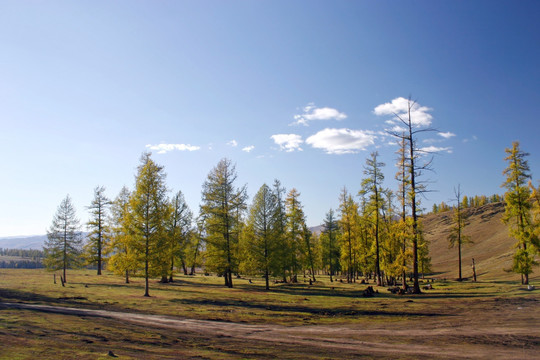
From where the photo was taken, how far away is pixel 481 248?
326ft

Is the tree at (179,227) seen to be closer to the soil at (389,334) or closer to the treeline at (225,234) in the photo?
the treeline at (225,234)

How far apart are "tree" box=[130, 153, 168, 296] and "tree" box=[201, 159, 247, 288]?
27.8ft

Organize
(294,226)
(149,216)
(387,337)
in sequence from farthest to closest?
(294,226)
(149,216)
(387,337)

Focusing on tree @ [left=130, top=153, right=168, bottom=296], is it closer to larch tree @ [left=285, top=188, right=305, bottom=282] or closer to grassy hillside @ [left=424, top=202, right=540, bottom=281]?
larch tree @ [left=285, top=188, right=305, bottom=282]

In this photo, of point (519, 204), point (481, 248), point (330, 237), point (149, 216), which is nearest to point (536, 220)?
point (519, 204)

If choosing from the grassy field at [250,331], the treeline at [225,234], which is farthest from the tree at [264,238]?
the grassy field at [250,331]

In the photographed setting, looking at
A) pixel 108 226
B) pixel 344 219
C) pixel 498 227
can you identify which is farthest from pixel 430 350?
pixel 498 227

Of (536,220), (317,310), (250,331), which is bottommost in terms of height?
(317,310)

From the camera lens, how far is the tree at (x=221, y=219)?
1548 inches

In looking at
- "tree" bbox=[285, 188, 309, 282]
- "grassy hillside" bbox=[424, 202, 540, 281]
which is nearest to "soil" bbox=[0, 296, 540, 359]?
"tree" bbox=[285, 188, 309, 282]

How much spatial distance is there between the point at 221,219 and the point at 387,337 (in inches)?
1168

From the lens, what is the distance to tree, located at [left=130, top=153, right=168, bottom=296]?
103 ft

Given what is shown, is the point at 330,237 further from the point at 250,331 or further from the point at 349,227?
the point at 250,331

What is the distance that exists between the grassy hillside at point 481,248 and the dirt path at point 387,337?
4152cm
